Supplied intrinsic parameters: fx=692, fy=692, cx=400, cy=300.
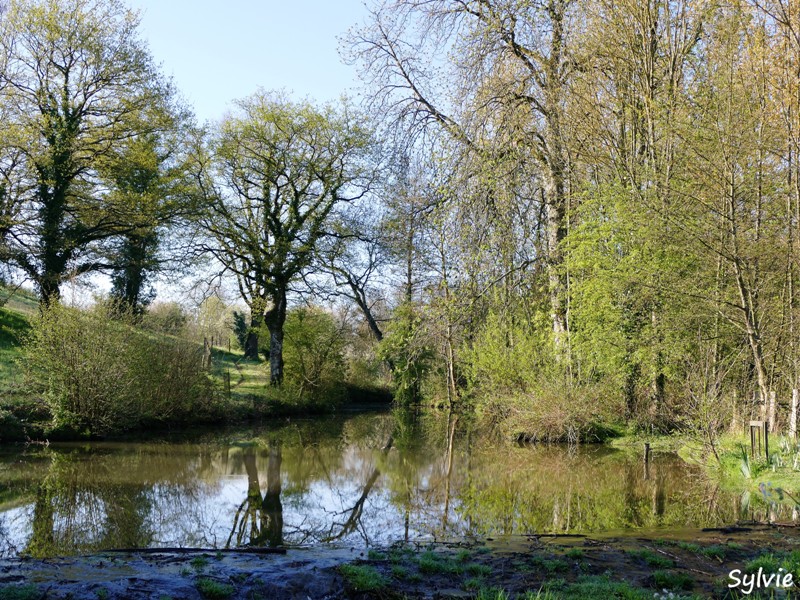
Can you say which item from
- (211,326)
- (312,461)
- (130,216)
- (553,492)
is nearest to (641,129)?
(553,492)

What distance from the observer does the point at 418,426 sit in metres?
25.4

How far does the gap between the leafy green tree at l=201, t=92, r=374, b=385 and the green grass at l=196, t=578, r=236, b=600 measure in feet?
74.9

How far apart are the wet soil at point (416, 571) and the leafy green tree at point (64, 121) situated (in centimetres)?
1588

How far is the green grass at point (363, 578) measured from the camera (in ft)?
18.2

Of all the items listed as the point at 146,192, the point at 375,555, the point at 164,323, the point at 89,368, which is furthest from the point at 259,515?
the point at 146,192

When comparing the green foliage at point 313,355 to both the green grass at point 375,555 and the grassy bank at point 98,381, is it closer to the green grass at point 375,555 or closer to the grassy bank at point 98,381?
the grassy bank at point 98,381

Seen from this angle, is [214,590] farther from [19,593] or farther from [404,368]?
[404,368]

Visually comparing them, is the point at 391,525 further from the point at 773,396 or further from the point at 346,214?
the point at 346,214

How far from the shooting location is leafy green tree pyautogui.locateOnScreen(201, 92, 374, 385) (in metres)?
27.8

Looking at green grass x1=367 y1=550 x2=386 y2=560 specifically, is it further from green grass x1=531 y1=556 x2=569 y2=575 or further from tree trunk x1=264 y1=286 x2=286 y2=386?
tree trunk x1=264 y1=286 x2=286 y2=386

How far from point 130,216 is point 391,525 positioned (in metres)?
17.0

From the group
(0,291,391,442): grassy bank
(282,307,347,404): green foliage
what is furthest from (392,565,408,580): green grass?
(282,307,347,404): green foliage

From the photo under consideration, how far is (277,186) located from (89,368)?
13.5 m

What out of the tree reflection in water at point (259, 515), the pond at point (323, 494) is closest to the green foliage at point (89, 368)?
the pond at point (323, 494)
